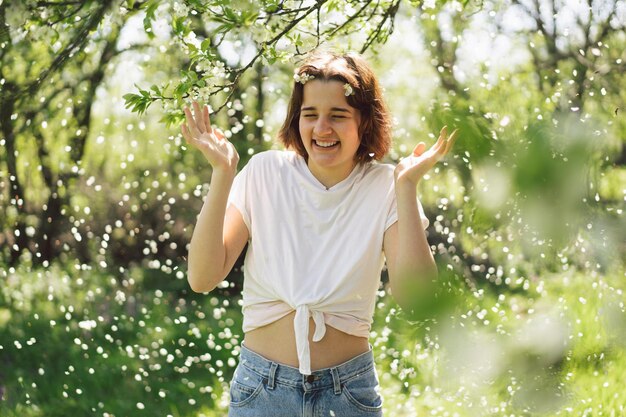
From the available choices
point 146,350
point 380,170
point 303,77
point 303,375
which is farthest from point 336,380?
point 146,350

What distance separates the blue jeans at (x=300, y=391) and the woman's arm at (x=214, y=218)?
157 millimetres

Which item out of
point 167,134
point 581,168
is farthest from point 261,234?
point 167,134

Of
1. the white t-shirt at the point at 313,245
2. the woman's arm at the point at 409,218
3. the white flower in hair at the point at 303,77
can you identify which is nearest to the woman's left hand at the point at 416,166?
the woman's arm at the point at 409,218

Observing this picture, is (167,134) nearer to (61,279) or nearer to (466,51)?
(61,279)

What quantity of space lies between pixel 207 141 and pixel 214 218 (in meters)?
0.13

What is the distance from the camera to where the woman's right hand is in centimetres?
136

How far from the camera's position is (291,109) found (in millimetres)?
1627

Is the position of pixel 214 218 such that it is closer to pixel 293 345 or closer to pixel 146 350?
pixel 293 345

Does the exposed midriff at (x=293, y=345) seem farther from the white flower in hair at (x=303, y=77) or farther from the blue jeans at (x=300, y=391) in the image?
the white flower in hair at (x=303, y=77)

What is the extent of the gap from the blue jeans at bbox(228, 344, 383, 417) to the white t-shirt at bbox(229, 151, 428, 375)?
0.04 m

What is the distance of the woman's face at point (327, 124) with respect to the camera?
148 cm

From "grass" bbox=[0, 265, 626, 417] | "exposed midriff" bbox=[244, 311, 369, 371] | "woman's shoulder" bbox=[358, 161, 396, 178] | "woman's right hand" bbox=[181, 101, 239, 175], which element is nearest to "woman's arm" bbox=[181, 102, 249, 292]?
"woman's right hand" bbox=[181, 101, 239, 175]

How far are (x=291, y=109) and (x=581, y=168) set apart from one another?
1.15 meters

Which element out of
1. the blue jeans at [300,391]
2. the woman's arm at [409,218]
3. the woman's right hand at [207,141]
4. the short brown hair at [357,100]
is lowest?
the blue jeans at [300,391]
